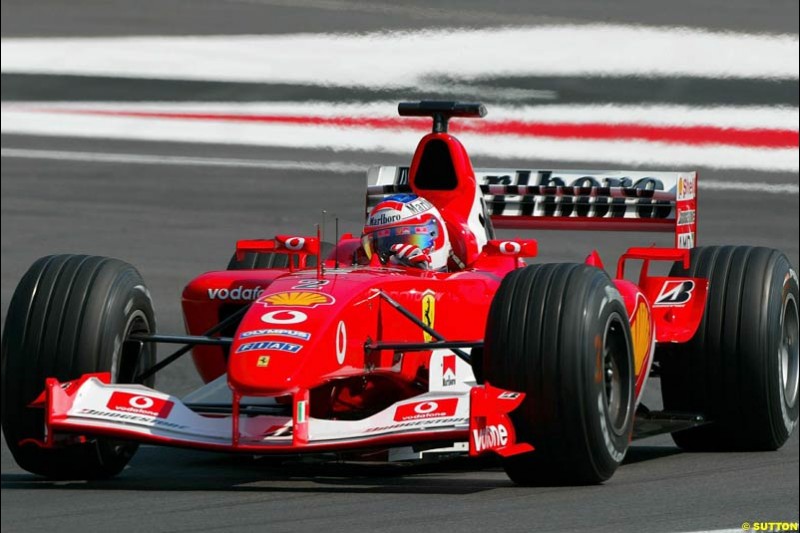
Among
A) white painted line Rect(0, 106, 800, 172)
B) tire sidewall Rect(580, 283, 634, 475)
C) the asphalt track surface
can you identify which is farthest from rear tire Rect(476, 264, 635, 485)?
white painted line Rect(0, 106, 800, 172)

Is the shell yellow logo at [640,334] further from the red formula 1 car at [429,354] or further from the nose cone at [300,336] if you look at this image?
the nose cone at [300,336]

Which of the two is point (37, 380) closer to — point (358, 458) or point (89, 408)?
point (89, 408)

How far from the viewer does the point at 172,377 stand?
1117 centimetres

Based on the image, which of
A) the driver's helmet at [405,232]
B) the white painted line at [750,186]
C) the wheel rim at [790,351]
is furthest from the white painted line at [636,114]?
the driver's helmet at [405,232]

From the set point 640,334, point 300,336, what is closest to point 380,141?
point 640,334

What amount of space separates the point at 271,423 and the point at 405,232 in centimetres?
153

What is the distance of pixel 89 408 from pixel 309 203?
370 inches

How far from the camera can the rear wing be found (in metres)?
10.0

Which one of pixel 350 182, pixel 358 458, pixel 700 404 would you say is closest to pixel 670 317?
pixel 700 404

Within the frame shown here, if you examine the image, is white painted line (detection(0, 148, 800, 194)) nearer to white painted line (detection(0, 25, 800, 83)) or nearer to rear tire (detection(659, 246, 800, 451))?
white painted line (detection(0, 25, 800, 83))

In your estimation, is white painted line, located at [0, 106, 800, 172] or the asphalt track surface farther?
white painted line, located at [0, 106, 800, 172]

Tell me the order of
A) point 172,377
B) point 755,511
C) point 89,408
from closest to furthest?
1. point 755,511
2. point 89,408
3. point 172,377

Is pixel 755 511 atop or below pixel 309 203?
below

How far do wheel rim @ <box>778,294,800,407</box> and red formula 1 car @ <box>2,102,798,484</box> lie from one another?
0.02m
